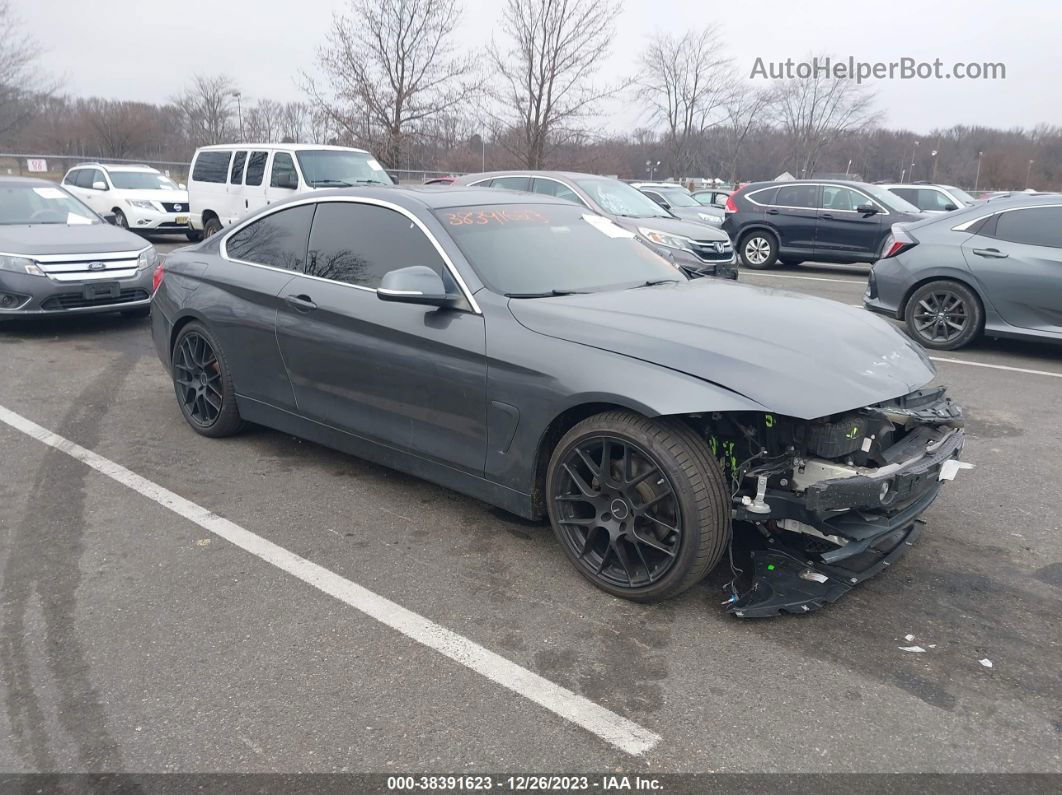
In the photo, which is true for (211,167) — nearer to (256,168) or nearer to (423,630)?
(256,168)

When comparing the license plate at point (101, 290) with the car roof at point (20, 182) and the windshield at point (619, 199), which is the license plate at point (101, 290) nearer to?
the car roof at point (20, 182)

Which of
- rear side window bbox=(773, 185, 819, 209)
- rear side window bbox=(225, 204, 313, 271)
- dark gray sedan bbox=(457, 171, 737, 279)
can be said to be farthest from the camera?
rear side window bbox=(773, 185, 819, 209)

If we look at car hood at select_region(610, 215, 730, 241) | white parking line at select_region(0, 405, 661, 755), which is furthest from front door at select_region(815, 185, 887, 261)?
white parking line at select_region(0, 405, 661, 755)

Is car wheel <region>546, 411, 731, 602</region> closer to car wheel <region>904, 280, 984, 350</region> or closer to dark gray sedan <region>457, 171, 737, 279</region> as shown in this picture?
car wheel <region>904, 280, 984, 350</region>

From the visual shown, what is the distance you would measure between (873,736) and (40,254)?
840 centimetres

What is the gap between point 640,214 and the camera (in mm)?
10883

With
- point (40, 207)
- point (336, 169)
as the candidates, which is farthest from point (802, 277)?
point (40, 207)

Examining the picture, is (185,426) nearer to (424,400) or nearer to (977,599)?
(424,400)

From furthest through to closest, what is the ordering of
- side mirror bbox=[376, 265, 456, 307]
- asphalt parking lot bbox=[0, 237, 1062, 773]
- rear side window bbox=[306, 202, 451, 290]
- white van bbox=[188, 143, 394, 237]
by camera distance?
white van bbox=[188, 143, 394, 237], rear side window bbox=[306, 202, 451, 290], side mirror bbox=[376, 265, 456, 307], asphalt parking lot bbox=[0, 237, 1062, 773]

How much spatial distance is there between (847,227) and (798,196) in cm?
108

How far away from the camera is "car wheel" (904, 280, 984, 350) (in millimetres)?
7938

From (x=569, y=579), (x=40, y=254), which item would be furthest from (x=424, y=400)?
(x=40, y=254)

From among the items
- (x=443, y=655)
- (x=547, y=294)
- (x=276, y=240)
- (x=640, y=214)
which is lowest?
(x=443, y=655)

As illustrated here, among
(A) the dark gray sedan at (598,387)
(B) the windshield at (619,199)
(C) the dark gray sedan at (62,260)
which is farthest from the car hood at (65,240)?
(B) the windshield at (619,199)
